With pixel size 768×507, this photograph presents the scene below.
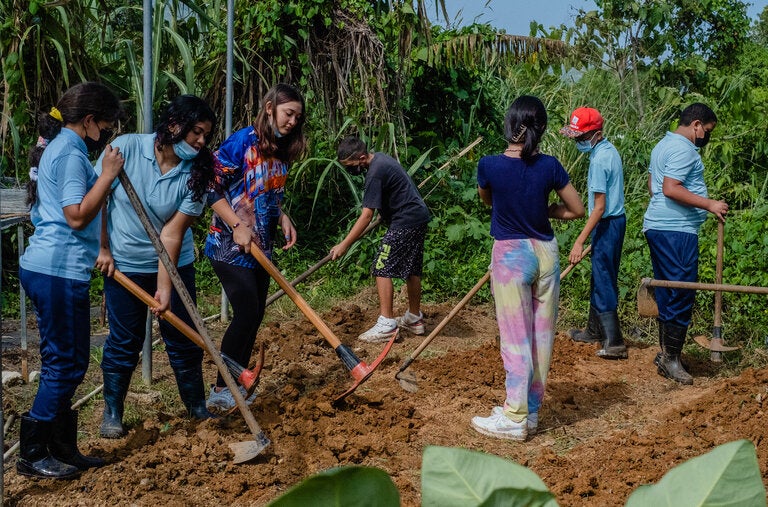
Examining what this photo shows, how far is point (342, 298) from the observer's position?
26.8ft

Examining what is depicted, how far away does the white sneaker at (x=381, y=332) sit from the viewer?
266 inches

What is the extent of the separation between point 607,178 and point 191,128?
3.14m

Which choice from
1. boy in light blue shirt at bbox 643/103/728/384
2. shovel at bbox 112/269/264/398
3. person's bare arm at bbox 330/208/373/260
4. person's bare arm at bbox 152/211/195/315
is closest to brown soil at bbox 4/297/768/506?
shovel at bbox 112/269/264/398

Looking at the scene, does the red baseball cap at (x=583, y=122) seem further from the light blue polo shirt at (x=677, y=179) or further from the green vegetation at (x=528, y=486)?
the green vegetation at (x=528, y=486)

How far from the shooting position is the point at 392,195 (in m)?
6.62

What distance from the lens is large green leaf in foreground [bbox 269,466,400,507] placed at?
51 centimetres

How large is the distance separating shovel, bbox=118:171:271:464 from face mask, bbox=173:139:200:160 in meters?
0.31

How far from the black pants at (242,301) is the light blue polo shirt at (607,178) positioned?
2488 millimetres

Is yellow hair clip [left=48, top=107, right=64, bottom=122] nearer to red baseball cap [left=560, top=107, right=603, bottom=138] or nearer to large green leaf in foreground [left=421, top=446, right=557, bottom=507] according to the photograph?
red baseball cap [left=560, top=107, right=603, bottom=138]

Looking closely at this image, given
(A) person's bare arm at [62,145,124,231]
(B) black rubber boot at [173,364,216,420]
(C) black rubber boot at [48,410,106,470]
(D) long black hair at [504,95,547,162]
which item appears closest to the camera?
(A) person's bare arm at [62,145,124,231]

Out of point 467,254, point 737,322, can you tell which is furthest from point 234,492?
point 467,254

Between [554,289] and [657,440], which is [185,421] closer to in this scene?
[554,289]

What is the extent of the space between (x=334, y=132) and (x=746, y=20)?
730 centimetres

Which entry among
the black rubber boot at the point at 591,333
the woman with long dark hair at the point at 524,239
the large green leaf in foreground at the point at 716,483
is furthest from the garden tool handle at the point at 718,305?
the large green leaf in foreground at the point at 716,483
